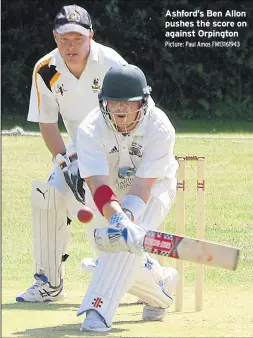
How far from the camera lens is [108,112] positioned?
482 centimetres

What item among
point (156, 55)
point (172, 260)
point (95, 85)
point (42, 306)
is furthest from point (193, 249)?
point (156, 55)

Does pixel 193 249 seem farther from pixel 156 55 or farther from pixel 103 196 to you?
pixel 156 55

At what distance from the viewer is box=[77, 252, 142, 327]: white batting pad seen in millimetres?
4738

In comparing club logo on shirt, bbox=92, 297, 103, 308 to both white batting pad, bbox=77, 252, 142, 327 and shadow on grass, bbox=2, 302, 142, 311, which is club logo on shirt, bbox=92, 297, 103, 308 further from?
shadow on grass, bbox=2, 302, 142, 311

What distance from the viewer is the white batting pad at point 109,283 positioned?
4.74m

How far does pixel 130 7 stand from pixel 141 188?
12.8 m

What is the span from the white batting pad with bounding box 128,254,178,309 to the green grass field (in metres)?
0.11

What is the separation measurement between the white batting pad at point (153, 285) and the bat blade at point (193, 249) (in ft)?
1.60

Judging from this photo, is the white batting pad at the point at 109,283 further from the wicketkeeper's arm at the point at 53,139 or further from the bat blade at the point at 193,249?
the wicketkeeper's arm at the point at 53,139

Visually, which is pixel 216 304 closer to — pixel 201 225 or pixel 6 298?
pixel 201 225

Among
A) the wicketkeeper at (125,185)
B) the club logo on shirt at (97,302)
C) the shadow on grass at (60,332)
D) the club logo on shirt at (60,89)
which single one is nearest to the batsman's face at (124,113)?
the wicketkeeper at (125,185)

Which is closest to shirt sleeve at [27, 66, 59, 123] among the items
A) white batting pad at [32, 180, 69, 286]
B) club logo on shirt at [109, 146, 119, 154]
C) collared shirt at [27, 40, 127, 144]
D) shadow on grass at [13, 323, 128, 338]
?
collared shirt at [27, 40, 127, 144]

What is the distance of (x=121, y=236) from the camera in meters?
4.55

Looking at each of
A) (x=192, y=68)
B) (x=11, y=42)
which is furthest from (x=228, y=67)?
(x=11, y=42)
